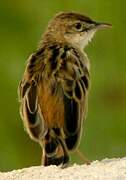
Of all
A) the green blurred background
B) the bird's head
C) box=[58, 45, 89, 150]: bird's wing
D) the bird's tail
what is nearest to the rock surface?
the bird's tail

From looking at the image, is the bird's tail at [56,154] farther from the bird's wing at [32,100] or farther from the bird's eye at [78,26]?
the bird's eye at [78,26]

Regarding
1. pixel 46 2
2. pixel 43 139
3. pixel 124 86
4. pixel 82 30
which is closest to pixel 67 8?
pixel 46 2

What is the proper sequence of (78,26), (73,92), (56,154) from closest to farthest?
(56,154) < (73,92) < (78,26)

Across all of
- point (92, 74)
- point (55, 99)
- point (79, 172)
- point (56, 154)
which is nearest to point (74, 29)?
point (55, 99)

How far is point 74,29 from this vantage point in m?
14.9

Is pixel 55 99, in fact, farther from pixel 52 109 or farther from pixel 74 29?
pixel 74 29

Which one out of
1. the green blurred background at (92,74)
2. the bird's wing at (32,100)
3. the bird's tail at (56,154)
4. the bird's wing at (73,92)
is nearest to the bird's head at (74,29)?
the bird's wing at (73,92)

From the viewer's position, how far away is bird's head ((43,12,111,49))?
14.8m

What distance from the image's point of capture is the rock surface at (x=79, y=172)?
12094 millimetres

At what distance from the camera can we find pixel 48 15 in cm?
1933

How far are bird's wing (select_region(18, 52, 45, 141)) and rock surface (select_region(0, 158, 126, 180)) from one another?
1.26 feet

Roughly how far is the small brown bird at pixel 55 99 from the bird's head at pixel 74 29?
67cm

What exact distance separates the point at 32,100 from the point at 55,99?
292mm

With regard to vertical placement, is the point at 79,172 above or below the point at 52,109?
below
